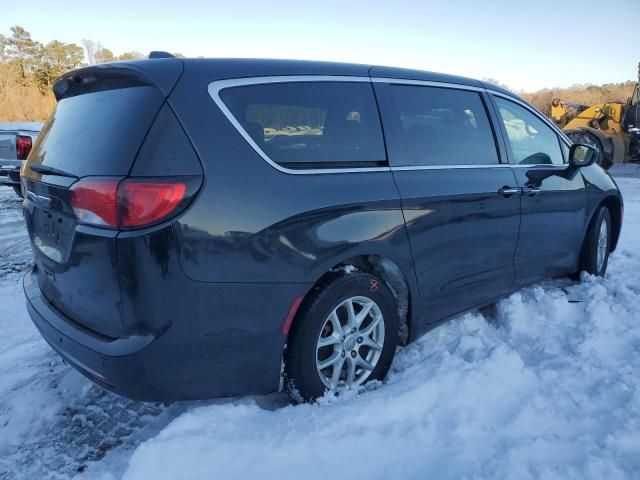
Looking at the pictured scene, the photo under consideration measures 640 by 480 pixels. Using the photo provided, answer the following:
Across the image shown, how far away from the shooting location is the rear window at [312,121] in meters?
2.18

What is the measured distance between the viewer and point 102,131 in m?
2.09

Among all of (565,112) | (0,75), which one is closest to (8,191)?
(565,112)

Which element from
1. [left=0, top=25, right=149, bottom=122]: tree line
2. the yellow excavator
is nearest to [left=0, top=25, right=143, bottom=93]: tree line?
[left=0, top=25, right=149, bottom=122]: tree line

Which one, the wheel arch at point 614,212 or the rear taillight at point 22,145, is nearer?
the wheel arch at point 614,212

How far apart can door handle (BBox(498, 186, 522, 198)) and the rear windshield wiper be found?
99.9 inches

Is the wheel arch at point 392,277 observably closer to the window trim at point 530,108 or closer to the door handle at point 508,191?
the door handle at point 508,191

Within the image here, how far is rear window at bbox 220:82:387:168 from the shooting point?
2.18m

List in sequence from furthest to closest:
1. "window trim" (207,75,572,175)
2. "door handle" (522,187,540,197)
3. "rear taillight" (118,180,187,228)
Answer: "door handle" (522,187,540,197) < "window trim" (207,75,572,175) < "rear taillight" (118,180,187,228)

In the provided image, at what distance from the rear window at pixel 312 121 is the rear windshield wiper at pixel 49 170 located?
2.55 ft

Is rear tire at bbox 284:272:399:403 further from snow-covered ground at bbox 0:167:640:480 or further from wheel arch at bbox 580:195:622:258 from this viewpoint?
wheel arch at bbox 580:195:622:258

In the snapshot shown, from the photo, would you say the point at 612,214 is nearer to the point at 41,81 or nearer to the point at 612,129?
the point at 612,129

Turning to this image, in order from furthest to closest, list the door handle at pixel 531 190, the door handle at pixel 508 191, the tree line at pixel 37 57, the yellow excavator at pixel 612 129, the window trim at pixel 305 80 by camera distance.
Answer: the tree line at pixel 37 57 → the yellow excavator at pixel 612 129 → the door handle at pixel 531 190 → the door handle at pixel 508 191 → the window trim at pixel 305 80

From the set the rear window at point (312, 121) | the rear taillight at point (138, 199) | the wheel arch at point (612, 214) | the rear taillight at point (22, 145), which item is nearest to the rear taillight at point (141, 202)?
the rear taillight at point (138, 199)

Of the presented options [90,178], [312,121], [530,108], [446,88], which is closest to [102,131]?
[90,178]
